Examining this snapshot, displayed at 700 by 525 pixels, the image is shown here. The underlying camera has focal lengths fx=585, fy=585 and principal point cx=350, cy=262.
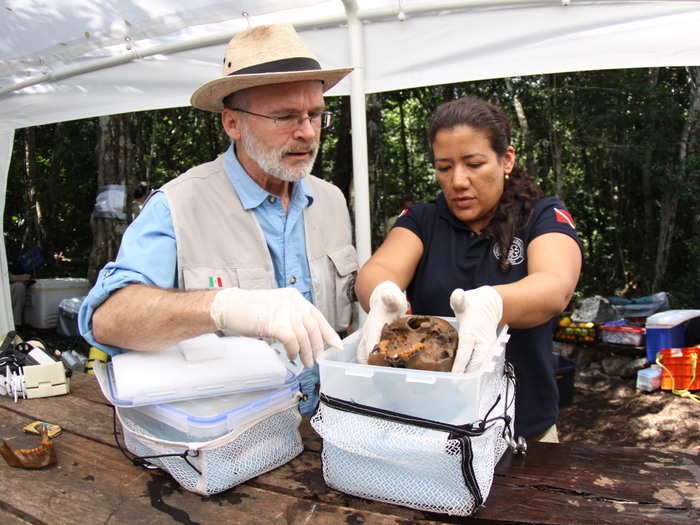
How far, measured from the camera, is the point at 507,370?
1.75m

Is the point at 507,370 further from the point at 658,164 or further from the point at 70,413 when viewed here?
the point at 658,164

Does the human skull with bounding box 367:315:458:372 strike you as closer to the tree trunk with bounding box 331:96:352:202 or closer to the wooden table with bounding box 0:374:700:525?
the wooden table with bounding box 0:374:700:525

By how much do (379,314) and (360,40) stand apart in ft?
5.87

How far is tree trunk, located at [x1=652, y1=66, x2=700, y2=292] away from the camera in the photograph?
27.8 feet

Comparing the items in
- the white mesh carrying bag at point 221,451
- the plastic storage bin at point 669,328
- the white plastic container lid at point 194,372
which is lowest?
the plastic storage bin at point 669,328

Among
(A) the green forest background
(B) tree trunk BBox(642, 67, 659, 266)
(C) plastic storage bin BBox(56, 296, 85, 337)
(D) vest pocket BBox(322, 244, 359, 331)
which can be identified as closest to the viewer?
(D) vest pocket BBox(322, 244, 359, 331)

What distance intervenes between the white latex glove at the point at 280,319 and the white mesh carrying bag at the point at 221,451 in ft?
0.75

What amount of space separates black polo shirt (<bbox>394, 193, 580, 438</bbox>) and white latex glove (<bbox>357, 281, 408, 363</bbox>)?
49 centimetres

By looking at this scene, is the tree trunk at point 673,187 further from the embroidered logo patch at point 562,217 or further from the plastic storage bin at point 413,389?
the plastic storage bin at point 413,389

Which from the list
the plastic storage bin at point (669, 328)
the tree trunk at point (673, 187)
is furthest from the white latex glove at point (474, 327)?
the tree trunk at point (673, 187)

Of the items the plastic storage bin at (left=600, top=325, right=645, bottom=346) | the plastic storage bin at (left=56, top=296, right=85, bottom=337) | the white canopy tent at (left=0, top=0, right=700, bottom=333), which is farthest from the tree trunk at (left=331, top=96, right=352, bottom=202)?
the white canopy tent at (left=0, top=0, right=700, bottom=333)

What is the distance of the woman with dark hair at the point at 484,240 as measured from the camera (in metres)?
2.09

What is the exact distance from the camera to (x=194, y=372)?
157cm

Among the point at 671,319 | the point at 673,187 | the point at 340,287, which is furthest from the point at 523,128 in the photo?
the point at 340,287
